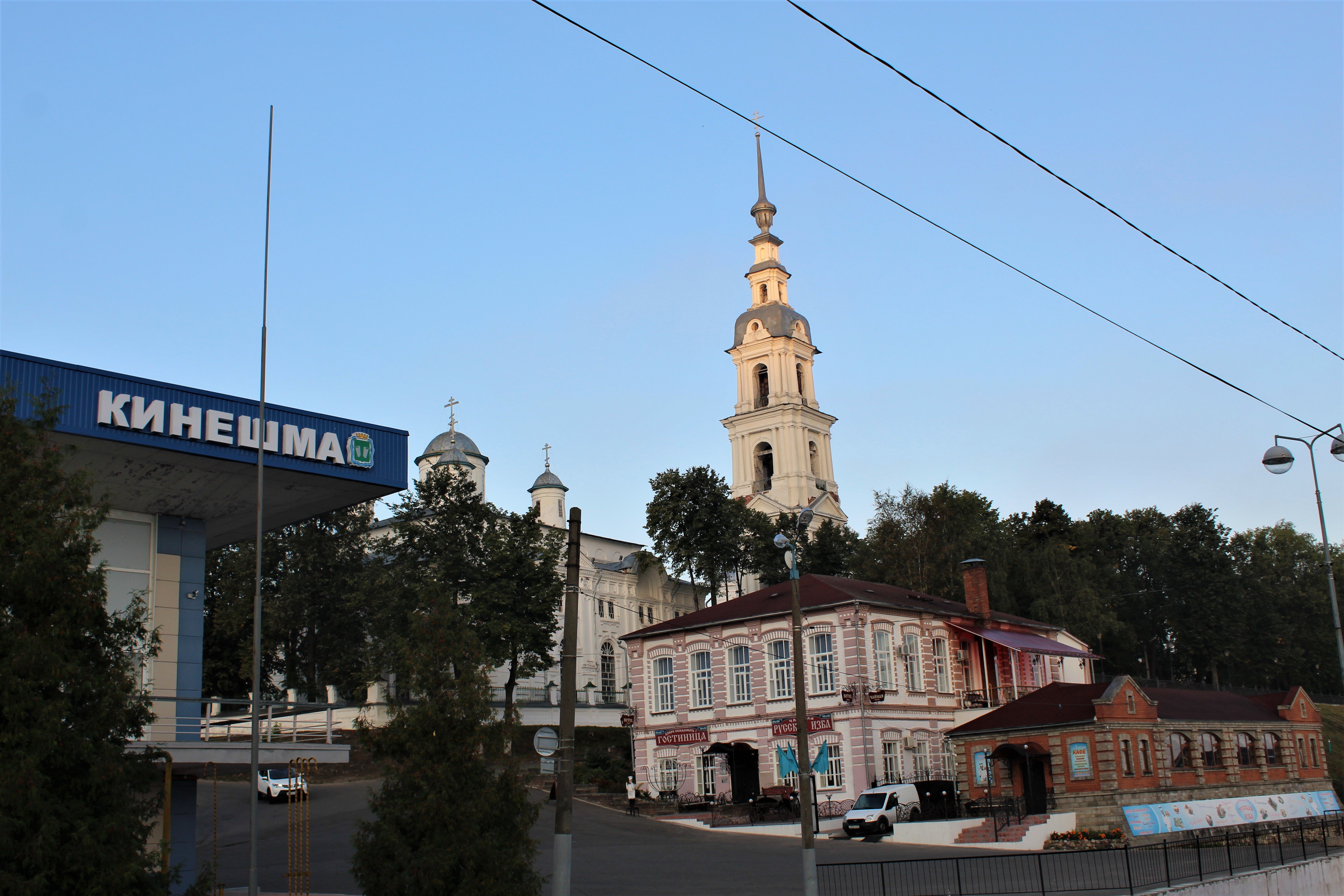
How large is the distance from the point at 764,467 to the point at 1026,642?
44101 mm

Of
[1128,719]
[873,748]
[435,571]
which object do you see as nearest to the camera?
[1128,719]

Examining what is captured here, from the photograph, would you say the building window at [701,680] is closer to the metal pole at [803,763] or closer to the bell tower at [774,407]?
the metal pole at [803,763]

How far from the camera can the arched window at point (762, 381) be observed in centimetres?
9012

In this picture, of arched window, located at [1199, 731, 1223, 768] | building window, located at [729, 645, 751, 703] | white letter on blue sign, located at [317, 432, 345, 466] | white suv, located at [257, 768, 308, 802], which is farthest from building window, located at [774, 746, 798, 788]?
white letter on blue sign, located at [317, 432, 345, 466]

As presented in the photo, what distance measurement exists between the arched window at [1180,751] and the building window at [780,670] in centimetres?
1281

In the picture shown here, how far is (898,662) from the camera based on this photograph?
1688 inches

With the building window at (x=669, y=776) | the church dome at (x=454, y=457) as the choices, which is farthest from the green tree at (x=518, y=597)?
the church dome at (x=454, y=457)

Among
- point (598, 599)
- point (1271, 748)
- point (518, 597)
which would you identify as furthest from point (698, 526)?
point (1271, 748)

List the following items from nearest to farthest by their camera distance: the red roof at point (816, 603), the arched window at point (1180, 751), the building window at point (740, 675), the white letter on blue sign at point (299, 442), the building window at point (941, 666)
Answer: the white letter on blue sign at point (299, 442), the arched window at point (1180, 751), the red roof at point (816, 603), the building window at point (740, 675), the building window at point (941, 666)

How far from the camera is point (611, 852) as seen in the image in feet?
101

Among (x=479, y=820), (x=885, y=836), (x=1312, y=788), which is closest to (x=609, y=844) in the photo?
(x=885, y=836)

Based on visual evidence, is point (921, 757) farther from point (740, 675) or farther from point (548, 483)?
Answer: point (548, 483)

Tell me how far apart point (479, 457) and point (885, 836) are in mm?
53058

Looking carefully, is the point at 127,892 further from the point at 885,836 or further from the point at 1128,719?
the point at 1128,719
